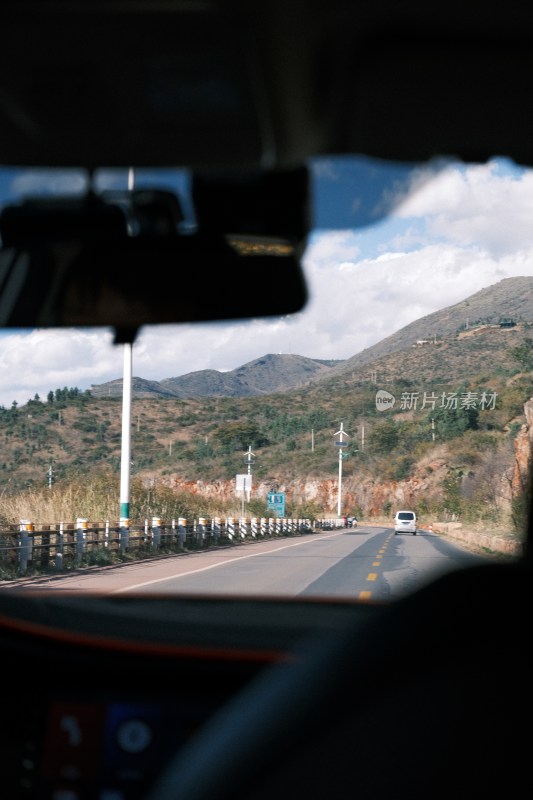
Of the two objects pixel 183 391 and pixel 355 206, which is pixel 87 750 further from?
pixel 355 206

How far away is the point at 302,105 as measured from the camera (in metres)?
1.93

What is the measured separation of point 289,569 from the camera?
275 inches

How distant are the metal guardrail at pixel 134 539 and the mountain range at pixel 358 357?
180 inches

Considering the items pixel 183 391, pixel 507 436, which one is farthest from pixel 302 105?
pixel 507 436

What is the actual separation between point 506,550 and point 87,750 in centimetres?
174

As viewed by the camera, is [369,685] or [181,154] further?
[181,154]

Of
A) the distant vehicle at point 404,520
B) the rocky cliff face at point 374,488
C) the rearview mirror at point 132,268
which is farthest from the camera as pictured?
the distant vehicle at point 404,520

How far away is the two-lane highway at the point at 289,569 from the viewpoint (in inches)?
207

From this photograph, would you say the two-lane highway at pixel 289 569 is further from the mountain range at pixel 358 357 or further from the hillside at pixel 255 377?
the hillside at pixel 255 377

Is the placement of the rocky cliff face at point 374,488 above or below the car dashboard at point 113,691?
above

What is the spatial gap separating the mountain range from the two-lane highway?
137 centimetres

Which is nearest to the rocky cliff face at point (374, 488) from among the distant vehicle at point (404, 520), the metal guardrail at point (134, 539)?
the distant vehicle at point (404, 520)

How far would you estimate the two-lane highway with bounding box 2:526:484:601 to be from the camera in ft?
17.2

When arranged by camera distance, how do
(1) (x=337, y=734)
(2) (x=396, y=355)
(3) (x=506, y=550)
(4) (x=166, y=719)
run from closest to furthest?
(1) (x=337, y=734) < (4) (x=166, y=719) < (3) (x=506, y=550) < (2) (x=396, y=355)
